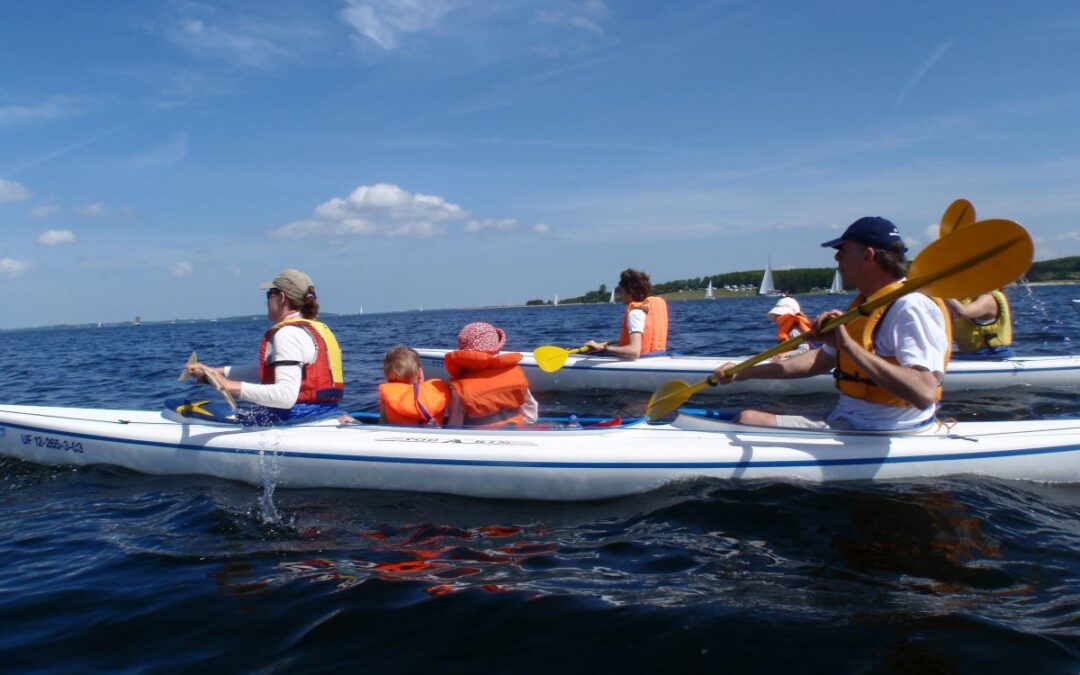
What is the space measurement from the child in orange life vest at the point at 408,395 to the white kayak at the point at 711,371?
150 inches

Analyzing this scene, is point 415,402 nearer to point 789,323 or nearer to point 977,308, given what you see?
point 789,323

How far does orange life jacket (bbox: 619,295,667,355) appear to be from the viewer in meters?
9.37

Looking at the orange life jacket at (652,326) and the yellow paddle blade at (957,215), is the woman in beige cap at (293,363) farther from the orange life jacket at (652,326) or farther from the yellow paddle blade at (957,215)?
the orange life jacket at (652,326)

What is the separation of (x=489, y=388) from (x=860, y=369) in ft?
7.90

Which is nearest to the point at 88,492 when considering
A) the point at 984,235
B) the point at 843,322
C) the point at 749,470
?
the point at 749,470

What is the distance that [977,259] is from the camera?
3770mm

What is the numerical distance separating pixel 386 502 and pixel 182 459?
1855 mm

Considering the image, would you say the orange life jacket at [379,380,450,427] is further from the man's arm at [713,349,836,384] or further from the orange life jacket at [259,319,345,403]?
the man's arm at [713,349,836,384]

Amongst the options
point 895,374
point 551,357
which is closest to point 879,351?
point 895,374

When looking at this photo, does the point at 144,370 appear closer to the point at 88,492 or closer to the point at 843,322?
the point at 88,492

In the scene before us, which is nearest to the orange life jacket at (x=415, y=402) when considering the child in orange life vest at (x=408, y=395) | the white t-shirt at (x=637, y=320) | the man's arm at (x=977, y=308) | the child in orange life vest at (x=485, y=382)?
the child in orange life vest at (x=408, y=395)

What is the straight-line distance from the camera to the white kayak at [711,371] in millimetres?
8633

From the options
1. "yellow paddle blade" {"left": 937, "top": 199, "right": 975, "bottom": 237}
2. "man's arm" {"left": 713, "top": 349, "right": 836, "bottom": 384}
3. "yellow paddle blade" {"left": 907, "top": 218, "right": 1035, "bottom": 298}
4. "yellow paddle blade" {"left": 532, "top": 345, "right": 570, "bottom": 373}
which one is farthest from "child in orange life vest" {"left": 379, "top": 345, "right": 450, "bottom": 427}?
"yellow paddle blade" {"left": 937, "top": 199, "right": 975, "bottom": 237}

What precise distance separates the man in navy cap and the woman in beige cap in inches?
112
